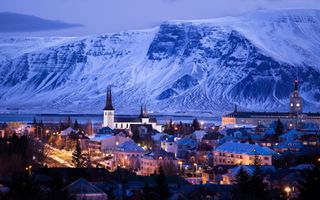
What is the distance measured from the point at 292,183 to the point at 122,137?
5767cm

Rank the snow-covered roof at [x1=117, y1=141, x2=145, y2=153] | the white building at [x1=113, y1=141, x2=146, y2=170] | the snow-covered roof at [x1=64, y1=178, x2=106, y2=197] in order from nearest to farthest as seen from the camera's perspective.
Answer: the snow-covered roof at [x1=64, y1=178, x2=106, y2=197]
the white building at [x1=113, y1=141, x2=146, y2=170]
the snow-covered roof at [x1=117, y1=141, x2=145, y2=153]

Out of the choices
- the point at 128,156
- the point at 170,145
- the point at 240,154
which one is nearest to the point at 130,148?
the point at 128,156

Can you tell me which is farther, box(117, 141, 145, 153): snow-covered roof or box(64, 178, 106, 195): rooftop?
box(117, 141, 145, 153): snow-covered roof

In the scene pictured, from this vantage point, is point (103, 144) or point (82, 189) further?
point (103, 144)

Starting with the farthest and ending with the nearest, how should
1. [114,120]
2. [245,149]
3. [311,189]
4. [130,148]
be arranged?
1. [114,120]
2. [130,148]
3. [245,149]
4. [311,189]

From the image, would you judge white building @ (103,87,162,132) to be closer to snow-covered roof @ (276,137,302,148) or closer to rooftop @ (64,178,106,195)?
snow-covered roof @ (276,137,302,148)

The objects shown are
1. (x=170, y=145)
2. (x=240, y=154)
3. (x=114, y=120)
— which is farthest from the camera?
(x=114, y=120)

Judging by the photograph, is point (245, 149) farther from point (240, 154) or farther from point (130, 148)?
point (130, 148)

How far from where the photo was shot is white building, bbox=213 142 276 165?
73188 millimetres

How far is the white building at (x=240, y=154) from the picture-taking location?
73188 millimetres

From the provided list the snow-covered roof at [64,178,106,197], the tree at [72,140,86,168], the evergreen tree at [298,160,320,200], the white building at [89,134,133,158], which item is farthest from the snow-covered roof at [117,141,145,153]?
the evergreen tree at [298,160,320,200]

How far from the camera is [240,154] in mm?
77188

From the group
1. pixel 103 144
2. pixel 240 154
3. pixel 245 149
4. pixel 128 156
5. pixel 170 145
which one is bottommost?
pixel 128 156

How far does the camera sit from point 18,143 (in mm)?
66188
